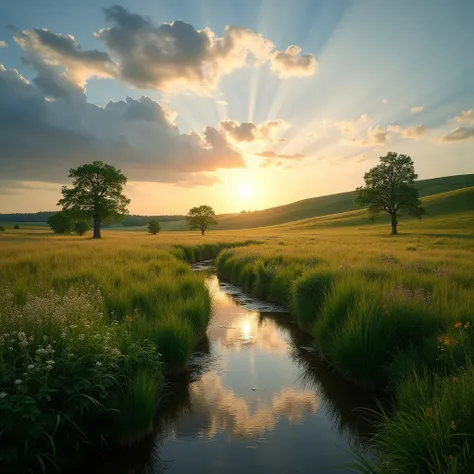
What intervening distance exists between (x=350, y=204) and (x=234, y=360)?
153 m

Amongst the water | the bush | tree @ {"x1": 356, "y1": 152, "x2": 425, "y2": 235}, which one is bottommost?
the water

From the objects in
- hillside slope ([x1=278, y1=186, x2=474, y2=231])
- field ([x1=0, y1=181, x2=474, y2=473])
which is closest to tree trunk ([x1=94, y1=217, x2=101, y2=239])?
field ([x1=0, y1=181, x2=474, y2=473])

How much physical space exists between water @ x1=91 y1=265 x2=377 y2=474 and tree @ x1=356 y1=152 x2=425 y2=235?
47.3 metres

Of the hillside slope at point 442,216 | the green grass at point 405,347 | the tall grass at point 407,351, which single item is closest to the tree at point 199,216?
the hillside slope at point 442,216

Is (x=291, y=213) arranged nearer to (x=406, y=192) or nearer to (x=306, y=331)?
(x=406, y=192)

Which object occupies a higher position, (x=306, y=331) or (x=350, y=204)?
(x=350, y=204)

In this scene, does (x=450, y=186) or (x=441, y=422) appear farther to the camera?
(x=450, y=186)

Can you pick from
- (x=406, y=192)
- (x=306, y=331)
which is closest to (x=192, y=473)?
(x=306, y=331)

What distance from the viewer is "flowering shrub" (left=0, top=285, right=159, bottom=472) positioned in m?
3.97

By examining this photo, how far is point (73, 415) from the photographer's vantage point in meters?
4.46

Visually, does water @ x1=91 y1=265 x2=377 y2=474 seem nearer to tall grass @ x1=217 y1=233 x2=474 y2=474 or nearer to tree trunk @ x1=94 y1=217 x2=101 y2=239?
tall grass @ x1=217 y1=233 x2=474 y2=474

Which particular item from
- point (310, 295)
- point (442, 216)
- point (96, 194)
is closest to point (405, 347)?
point (310, 295)

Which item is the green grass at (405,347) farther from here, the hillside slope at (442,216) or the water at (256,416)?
the hillside slope at (442,216)

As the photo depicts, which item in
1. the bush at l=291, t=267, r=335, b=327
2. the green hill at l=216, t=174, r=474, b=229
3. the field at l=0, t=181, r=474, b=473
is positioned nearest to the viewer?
the field at l=0, t=181, r=474, b=473
